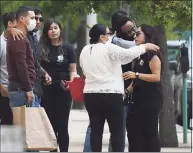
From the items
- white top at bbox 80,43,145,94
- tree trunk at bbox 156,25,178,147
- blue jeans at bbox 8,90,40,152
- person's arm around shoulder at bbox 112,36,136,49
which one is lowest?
tree trunk at bbox 156,25,178,147

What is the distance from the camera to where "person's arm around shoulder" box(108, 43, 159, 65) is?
37.1 feet

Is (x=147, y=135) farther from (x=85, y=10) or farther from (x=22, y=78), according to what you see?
(x=85, y=10)

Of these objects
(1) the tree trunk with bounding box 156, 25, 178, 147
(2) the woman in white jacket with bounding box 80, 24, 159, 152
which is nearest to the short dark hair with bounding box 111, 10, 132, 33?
(2) the woman in white jacket with bounding box 80, 24, 159, 152

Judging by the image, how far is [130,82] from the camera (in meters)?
12.2

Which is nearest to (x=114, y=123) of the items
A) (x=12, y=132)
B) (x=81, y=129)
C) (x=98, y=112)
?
(x=98, y=112)

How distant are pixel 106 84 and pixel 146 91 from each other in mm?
591

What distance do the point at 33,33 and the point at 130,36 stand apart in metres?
1.26

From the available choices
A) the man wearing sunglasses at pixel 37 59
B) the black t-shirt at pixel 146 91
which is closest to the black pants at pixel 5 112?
the man wearing sunglasses at pixel 37 59

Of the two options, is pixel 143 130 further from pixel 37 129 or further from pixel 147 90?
pixel 37 129

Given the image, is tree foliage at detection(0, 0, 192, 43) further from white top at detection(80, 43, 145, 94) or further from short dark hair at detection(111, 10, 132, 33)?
white top at detection(80, 43, 145, 94)

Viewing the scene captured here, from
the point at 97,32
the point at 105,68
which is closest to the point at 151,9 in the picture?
the point at 97,32

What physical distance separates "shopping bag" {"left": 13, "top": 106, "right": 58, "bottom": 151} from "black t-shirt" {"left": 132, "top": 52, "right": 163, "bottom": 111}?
1425mm

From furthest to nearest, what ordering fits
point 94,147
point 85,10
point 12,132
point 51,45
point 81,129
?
point 81,129, point 85,10, point 51,45, point 94,147, point 12,132

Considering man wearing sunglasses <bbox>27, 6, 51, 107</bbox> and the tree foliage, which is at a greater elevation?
the tree foliage
